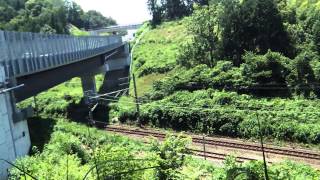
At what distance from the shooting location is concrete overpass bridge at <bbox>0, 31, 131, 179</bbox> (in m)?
30.7

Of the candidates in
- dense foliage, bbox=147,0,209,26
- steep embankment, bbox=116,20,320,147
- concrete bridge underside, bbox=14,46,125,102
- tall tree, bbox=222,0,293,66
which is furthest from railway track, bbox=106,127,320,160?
dense foliage, bbox=147,0,209,26

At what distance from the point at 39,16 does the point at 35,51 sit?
307ft

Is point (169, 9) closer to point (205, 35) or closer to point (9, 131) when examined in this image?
point (205, 35)

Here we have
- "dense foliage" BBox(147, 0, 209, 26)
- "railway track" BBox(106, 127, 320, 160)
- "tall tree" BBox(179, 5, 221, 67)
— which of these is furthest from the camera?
"dense foliage" BBox(147, 0, 209, 26)

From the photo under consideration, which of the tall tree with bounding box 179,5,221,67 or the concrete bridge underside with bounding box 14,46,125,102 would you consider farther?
the tall tree with bounding box 179,5,221,67

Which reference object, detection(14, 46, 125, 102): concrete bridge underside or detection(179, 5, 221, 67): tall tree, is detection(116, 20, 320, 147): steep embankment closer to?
detection(179, 5, 221, 67): tall tree

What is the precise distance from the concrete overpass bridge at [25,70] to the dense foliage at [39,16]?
63891mm

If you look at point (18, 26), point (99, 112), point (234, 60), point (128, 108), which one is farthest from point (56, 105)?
point (18, 26)

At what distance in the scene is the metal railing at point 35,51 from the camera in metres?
33.2

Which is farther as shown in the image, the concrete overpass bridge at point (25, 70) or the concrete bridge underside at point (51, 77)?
the concrete bridge underside at point (51, 77)

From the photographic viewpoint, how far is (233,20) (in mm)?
57781

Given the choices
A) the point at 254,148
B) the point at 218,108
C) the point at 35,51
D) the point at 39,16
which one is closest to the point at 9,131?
the point at 35,51

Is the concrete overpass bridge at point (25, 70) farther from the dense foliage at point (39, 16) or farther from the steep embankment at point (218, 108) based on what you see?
the dense foliage at point (39, 16)

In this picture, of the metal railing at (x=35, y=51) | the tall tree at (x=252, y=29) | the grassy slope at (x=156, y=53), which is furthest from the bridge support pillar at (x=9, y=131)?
the tall tree at (x=252, y=29)
